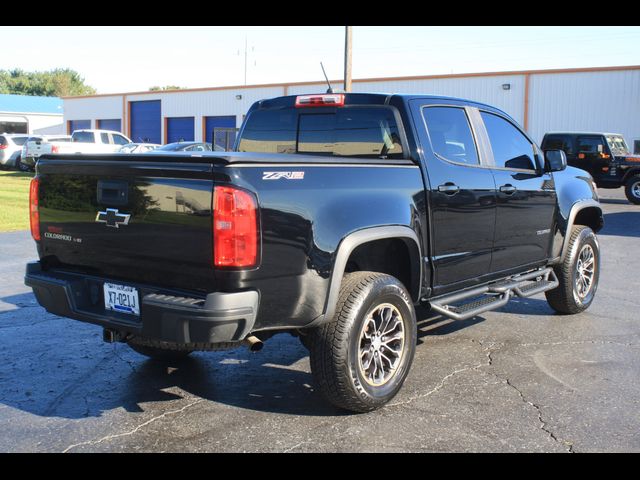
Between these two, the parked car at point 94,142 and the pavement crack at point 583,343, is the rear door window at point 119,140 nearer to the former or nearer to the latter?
the parked car at point 94,142

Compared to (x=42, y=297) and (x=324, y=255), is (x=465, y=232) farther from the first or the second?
(x=42, y=297)

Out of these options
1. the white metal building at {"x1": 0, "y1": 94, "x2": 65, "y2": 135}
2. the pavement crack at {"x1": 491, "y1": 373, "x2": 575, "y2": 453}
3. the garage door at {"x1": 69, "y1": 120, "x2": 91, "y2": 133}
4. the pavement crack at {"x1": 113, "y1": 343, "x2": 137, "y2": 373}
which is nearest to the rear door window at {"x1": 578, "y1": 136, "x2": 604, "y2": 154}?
the pavement crack at {"x1": 491, "y1": 373, "x2": 575, "y2": 453}

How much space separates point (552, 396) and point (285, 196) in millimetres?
2271

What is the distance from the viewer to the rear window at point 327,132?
4.85 metres

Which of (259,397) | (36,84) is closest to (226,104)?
(259,397)

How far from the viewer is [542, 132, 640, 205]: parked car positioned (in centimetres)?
1939

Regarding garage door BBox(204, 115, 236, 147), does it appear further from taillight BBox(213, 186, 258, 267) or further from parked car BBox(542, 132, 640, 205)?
taillight BBox(213, 186, 258, 267)

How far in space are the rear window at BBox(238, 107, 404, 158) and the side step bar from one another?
111cm

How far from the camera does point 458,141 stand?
5227 mm

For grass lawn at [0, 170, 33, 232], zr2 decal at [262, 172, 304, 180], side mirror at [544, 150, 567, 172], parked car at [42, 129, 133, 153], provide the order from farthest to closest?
parked car at [42, 129, 133, 153]
grass lawn at [0, 170, 33, 232]
side mirror at [544, 150, 567, 172]
zr2 decal at [262, 172, 304, 180]

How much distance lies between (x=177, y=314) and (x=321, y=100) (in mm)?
2313

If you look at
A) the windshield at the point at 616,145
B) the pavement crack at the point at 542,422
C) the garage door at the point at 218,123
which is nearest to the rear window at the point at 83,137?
the garage door at the point at 218,123
